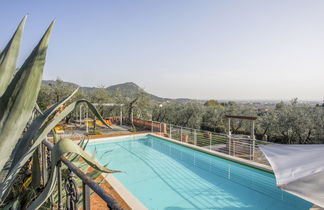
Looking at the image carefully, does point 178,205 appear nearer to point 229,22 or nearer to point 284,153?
point 284,153

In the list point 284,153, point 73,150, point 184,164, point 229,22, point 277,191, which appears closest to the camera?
point 73,150

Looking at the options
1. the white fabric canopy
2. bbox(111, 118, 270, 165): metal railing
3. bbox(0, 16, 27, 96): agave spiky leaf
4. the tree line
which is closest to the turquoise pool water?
bbox(111, 118, 270, 165): metal railing

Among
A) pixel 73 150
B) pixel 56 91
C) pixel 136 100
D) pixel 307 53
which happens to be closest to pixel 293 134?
pixel 307 53

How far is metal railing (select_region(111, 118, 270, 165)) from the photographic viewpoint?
9418 millimetres

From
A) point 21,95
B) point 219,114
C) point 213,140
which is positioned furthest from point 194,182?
point 219,114

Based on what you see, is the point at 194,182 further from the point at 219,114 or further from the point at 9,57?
the point at 219,114

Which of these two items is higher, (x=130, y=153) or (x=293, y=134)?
(x=293, y=134)

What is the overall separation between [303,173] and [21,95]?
11.7 ft

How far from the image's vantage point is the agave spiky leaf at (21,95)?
1.02 meters

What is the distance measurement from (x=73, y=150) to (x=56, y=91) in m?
21.6

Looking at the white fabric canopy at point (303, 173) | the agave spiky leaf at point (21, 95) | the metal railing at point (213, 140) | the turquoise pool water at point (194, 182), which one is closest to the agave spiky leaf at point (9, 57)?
the agave spiky leaf at point (21, 95)

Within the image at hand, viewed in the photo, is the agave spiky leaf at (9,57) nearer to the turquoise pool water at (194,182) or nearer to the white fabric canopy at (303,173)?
the white fabric canopy at (303,173)

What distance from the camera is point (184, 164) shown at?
9633 millimetres

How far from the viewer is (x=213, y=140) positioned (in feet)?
47.5
